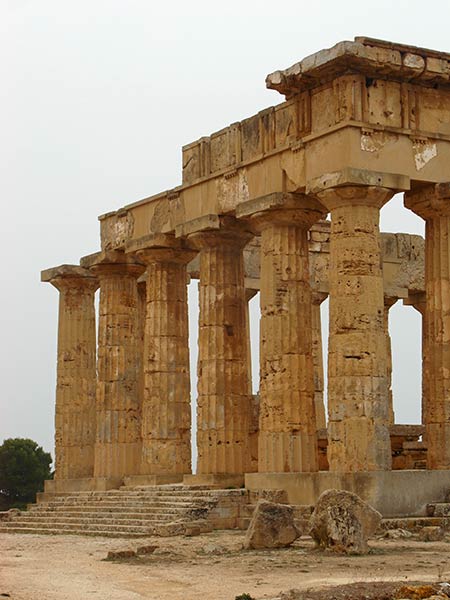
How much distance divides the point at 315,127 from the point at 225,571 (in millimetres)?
12318

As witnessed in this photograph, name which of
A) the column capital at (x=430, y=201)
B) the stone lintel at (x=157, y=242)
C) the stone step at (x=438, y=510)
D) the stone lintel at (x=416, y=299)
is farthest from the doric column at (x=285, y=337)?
the stone lintel at (x=416, y=299)

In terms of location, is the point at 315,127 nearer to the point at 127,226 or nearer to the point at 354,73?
the point at 354,73

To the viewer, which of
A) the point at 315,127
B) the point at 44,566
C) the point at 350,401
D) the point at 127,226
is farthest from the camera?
the point at 127,226

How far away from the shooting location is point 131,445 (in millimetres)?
34656

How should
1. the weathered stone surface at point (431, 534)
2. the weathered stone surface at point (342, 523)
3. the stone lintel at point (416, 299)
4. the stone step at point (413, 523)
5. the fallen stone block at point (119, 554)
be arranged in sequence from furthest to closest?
the stone lintel at point (416, 299)
the stone step at point (413, 523)
the weathered stone surface at point (431, 534)
the fallen stone block at point (119, 554)
the weathered stone surface at point (342, 523)

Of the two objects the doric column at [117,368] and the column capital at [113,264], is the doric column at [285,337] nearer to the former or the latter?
the column capital at [113,264]

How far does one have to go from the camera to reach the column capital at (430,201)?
26.8 metres

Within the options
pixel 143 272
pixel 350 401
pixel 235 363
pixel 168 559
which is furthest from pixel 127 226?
pixel 168 559

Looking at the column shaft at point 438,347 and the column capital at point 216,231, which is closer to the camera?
the column shaft at point 438,347

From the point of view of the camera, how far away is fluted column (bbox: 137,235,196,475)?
32094 mm

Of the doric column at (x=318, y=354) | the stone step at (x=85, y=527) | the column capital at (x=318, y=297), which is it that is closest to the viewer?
Answer: the stone step at (x=85, y=527)

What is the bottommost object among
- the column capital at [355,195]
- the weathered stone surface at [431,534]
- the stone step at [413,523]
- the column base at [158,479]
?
the weathered stone surface at [431,534]

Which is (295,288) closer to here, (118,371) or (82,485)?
(118,371)

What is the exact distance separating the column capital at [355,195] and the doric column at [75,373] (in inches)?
526
